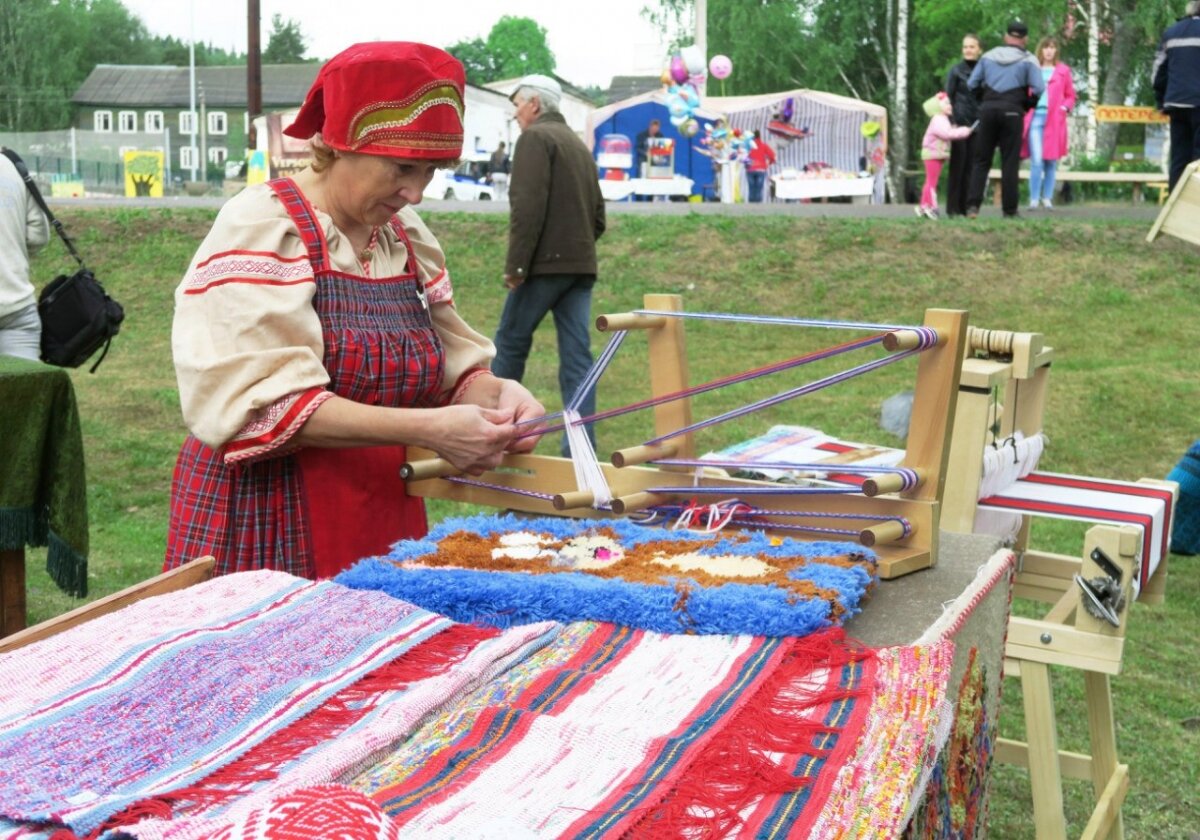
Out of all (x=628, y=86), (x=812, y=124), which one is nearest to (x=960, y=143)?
(x=812, y=124)

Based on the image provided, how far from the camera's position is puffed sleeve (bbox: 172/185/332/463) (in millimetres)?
1820

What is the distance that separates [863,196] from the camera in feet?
74.2

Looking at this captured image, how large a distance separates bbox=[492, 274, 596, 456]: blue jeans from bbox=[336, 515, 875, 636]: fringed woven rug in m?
4.06

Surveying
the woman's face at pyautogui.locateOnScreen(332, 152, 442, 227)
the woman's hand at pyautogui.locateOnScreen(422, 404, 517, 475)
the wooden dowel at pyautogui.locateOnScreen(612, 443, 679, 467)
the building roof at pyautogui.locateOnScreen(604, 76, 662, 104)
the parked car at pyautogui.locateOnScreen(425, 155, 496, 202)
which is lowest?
the wooden dowel at pyautogui.locateOnScreen(612, 443, 679, 467)

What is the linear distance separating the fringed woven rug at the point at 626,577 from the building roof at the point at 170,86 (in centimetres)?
5624

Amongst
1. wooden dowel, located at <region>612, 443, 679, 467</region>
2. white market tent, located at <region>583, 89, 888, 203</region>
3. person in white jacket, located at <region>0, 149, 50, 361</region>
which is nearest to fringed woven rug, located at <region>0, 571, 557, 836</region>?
wooden dowel, located at <region>612, 443, 679, 467</region>

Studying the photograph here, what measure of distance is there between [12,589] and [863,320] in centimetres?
644

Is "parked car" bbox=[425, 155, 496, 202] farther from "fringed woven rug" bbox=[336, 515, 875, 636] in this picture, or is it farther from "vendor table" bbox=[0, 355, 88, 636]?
"fringed woven rug" bbox=[336, 515, 875, 636]

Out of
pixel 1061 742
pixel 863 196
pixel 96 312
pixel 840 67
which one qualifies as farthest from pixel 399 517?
pixel 840 67

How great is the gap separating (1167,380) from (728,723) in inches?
260

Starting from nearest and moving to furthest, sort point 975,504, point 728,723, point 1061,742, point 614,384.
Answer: point 728,723 < point 975,504 < point 1061,742 < point 614,384

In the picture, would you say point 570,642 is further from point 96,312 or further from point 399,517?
point 96,312

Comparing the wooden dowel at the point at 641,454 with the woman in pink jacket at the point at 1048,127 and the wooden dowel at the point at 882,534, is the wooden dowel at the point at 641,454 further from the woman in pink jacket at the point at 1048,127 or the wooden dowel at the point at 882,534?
the woman in pink jacket at the point at 1048,127

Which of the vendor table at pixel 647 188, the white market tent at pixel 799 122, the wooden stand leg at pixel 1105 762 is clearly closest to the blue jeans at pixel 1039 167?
the vendor table at pixel 647 188
